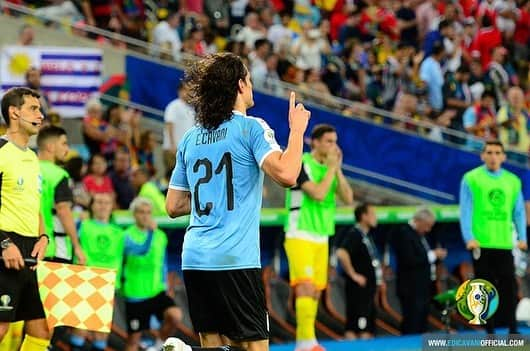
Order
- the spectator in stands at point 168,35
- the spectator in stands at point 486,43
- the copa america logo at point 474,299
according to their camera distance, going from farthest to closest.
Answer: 1. the spectator in stands at point 486,43
2. the spectator in stands at point 168,35
3. the copa america logo at point 474,299

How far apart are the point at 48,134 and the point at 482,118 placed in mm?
9930

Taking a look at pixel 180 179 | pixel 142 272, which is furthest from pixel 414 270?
pixel 180 179

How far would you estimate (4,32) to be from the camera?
20875 mm

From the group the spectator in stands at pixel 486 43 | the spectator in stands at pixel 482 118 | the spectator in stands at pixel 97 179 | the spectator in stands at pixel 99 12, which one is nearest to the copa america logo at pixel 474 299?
the spectator in stands at pixel 97 179

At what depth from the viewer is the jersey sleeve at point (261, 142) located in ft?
28.2

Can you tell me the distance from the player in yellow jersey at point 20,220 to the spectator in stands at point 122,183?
603cm

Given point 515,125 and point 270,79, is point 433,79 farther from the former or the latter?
point 270,79

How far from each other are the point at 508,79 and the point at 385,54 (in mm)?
2075

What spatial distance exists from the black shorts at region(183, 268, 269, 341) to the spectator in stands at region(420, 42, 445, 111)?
45.9ft

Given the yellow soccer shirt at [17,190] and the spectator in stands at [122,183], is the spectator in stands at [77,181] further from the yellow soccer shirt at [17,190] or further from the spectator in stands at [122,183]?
the yellow soccer shirt at [17,190]

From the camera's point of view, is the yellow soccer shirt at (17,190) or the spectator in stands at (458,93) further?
the spectator in stands at (458,93)

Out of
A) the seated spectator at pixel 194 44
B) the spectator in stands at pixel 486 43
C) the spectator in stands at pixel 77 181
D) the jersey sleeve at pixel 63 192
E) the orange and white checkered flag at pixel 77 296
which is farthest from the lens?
the spectator in stands at pixel 486 43

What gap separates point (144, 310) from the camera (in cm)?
1466

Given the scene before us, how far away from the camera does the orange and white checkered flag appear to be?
11.7 meters
